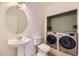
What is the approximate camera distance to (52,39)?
55.5 inches

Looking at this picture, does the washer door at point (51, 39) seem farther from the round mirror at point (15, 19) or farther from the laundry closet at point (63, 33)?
the round mirror at point (15, 19)

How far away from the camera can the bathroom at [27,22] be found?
→ 1.33 meters

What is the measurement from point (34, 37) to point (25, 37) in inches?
5.1

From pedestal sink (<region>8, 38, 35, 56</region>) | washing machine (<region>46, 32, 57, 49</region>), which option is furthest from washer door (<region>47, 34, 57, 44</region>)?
pedestal sink (<region>8, 38, 35, 56</region>)

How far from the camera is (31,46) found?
54.4 inches

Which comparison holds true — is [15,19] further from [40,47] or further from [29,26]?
[40,47]

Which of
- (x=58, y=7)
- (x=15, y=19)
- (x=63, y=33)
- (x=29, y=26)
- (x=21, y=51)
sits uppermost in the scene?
(x=58, y=7)

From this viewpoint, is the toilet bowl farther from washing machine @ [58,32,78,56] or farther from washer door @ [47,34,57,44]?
washing machine @ [58,32,78,56]

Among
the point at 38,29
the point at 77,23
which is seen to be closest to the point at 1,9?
the point at 38,29

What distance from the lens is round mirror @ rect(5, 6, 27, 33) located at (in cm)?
135

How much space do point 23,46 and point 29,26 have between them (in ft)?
0.99

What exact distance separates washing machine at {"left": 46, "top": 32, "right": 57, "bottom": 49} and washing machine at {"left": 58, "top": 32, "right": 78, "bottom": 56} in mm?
73

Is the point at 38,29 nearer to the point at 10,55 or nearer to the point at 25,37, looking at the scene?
the point at 25,37

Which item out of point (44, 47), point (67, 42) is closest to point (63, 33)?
point (67, 42)
